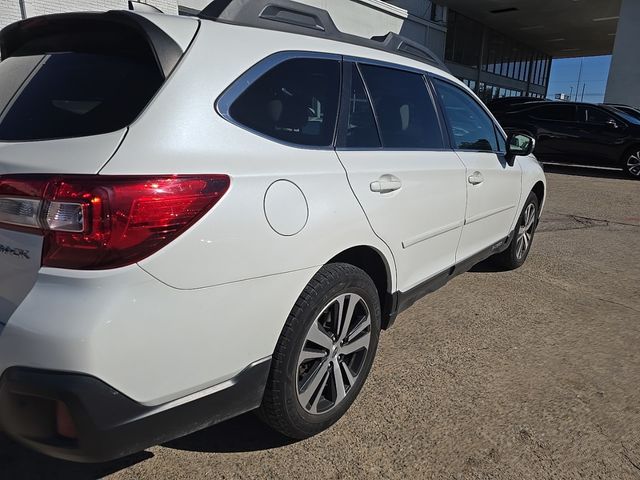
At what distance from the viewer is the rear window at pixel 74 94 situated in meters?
1.69

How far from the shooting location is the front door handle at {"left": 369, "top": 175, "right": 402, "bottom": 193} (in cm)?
235

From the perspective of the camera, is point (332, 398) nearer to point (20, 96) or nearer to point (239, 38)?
point (239, 38)

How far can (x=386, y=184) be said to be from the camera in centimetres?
242

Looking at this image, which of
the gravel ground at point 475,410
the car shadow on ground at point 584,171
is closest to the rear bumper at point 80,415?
the gravel ground at point 475,410

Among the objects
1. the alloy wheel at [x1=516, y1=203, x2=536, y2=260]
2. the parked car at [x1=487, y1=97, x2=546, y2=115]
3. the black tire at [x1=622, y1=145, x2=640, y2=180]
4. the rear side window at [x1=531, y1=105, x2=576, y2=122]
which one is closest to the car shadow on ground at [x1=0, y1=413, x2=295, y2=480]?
the alloy wheel at [x1=516, y1=203, x2=536, y2=260]

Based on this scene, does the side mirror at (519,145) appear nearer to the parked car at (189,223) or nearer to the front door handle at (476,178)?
the front door handle at (476,178)

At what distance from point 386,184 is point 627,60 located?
20832 millimetres

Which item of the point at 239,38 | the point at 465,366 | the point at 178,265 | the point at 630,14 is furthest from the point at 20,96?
the point at 630,14

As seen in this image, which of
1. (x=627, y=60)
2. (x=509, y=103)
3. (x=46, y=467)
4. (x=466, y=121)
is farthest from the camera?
(x=627, y=60)

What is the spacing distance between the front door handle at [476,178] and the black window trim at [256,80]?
Result: 1336 millimetres

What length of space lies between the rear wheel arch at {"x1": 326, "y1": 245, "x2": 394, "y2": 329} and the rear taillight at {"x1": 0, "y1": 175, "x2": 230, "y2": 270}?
2.81 feet

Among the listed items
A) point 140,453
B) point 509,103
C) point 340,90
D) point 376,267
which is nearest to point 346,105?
point 340,90

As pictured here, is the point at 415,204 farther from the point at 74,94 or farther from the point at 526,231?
the point at 526,231

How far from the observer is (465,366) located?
298cm
